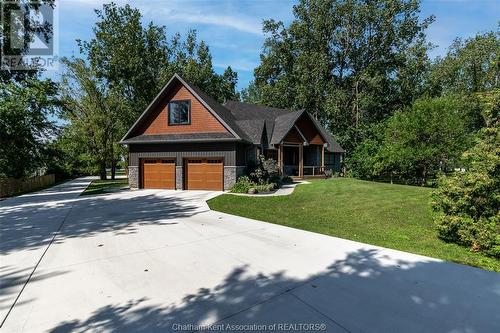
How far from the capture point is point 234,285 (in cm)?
425

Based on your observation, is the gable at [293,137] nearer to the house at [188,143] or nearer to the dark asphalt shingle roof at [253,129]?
the house at [188,143]

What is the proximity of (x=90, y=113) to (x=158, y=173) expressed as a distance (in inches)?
643

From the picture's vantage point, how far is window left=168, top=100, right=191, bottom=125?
61.0 ft

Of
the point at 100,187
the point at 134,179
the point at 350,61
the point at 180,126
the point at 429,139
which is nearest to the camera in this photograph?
the point at 429,139

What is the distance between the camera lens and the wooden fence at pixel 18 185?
60.0 ft

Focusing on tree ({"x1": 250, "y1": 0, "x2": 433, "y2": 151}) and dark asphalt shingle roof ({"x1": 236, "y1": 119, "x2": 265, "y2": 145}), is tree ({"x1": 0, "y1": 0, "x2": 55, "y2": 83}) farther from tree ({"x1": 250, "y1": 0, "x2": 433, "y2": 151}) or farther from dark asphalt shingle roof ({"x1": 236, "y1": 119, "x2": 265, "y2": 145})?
tree ({"x1": 250, "y1": 0, "x2": 433, "y2": 151})

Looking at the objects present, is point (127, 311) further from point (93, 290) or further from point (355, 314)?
point (355, 314)

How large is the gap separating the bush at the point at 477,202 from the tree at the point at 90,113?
30362 millimetres

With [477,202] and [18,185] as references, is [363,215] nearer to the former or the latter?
[477,202]

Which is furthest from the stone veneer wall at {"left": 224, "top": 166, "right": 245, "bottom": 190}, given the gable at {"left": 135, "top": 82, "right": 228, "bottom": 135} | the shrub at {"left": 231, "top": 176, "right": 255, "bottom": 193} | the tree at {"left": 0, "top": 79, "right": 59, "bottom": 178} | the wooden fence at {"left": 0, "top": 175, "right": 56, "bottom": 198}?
the tree at {"left": 0, "top": 79, "right": 59, "bottom": 178}

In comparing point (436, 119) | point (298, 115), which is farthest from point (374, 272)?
point (298, 115)

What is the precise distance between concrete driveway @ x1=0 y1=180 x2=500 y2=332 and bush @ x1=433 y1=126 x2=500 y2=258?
1.55 meters

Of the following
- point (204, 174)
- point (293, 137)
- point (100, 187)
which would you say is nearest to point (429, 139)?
point (293, 137)

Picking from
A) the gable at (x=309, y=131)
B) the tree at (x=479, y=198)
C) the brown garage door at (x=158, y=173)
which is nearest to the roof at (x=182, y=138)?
the brown garage door at (x=158, y=173)
